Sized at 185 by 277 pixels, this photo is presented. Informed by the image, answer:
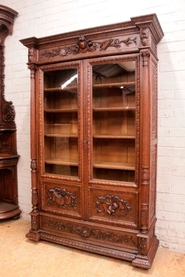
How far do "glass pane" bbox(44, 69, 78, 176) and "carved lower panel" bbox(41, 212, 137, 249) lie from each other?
53cm

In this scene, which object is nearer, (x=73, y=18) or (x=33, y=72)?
(x=33, y=72)

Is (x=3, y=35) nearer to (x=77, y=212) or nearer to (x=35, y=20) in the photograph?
(x=35, y=20)

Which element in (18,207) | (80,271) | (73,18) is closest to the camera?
(80,271)

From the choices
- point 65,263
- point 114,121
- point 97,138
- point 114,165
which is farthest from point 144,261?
point 114,121

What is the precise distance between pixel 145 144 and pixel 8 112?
2051 millimetres

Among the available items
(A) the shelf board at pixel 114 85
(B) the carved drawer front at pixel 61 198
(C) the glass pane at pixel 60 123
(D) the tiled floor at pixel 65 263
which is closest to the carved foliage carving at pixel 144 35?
(A) the shelf board at pixel 114 85

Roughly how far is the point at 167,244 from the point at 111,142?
4.07 feet

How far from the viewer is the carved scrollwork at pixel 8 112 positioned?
10.6 ft

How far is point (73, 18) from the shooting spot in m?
2.88

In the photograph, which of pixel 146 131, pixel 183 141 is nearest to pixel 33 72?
pixel 146 131

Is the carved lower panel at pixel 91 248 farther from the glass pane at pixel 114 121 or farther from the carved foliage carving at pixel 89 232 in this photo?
the glass pane at pixel 114 121

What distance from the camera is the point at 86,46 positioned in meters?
2.33

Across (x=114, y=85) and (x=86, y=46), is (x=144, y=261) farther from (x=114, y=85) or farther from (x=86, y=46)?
(x=86, y=46)

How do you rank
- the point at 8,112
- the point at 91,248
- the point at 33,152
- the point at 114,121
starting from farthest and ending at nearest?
1. the point at 8,112
2. the point at 33,152
3. the point at 114,121
4. the point at 91,248
